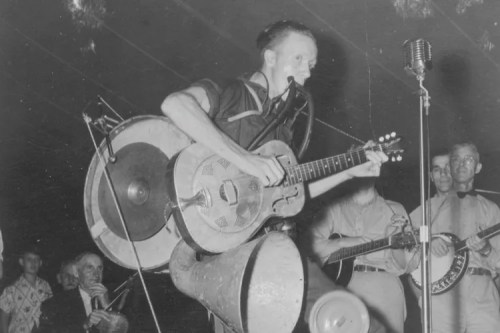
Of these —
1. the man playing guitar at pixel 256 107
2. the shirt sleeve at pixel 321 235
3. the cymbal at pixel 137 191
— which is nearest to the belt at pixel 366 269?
the shirt sleeve at pixel 321 235

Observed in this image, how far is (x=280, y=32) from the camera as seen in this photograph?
8.56 ft

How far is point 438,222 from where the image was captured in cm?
465

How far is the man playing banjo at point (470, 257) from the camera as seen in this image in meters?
4.05

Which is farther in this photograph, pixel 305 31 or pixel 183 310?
pixel 183 310

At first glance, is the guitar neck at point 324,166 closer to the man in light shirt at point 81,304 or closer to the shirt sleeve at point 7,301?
the man in light shirt at point 81,304

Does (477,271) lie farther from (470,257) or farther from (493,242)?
(493,242)

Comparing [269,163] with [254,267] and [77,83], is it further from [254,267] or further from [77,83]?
[77,83]

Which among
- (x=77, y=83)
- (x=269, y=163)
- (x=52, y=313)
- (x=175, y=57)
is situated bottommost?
(x=52, y=313)

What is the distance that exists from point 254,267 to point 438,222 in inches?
116

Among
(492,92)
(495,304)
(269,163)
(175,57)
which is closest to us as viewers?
(269,163)

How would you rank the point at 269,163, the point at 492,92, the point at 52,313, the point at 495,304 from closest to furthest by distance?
the point at 269,163, the point at 495,304, the point at 52,313, the point at 492,92

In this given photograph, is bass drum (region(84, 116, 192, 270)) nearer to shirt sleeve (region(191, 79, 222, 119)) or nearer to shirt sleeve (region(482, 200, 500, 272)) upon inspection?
shirt sleeve (region(191, 79, 222, 119))

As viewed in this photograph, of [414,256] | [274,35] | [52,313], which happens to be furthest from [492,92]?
[52,313]

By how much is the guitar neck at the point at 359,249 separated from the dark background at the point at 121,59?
522 millimetres
